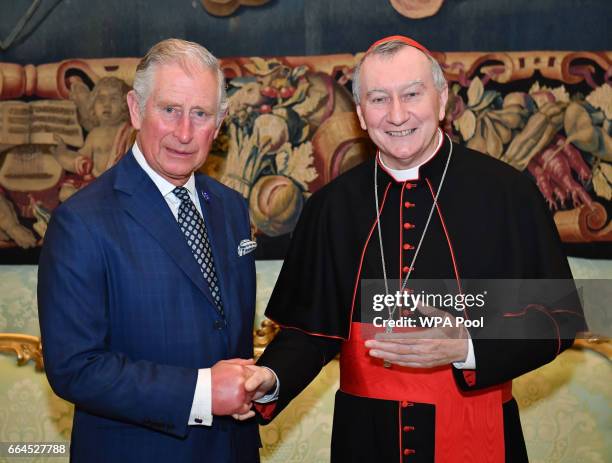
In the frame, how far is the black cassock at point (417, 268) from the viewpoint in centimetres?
249

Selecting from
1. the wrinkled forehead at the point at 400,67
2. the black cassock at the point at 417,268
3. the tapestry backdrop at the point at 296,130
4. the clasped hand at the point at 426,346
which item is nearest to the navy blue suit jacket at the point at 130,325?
the black cassock at the point at 417,268

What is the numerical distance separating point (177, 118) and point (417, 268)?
100 cm

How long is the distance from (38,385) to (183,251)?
1986 mm

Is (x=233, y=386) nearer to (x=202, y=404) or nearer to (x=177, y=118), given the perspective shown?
(x=202, y=404)

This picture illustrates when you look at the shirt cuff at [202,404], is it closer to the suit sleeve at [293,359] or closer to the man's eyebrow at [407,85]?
the suit sleeve at [293,359]

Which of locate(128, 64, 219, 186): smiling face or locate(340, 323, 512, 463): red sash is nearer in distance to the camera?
locate(128, 64, 219, 186): smiling face

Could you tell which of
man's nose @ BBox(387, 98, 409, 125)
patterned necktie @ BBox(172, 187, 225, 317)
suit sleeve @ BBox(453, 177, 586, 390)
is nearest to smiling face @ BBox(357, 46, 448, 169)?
man's nose @ BBox(387, 98, 409, 125)

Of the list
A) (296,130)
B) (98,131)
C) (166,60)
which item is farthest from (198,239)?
(98,131)

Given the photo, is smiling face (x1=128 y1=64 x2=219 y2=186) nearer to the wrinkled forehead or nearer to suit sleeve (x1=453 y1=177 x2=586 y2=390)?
the wrinkled forehead

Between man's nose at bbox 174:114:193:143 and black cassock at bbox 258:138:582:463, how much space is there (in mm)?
698

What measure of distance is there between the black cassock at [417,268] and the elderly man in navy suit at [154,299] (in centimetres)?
35

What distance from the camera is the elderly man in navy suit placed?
2.20 m

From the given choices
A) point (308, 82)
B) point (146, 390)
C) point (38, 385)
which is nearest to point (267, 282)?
point (308, 82)

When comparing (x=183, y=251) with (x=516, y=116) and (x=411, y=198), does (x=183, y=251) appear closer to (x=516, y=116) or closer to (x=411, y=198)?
(x=411, y=198)
